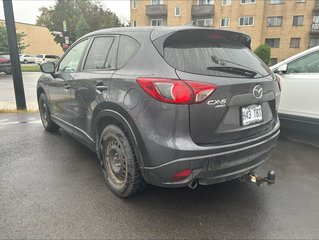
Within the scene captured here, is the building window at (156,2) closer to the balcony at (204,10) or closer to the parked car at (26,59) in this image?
the balcony at (204,10)

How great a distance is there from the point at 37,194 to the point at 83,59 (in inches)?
69.0

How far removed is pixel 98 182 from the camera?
3.36 metres

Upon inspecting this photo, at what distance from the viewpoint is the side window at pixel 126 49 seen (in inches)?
109

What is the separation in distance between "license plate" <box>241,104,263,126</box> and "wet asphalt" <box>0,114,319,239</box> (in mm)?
908

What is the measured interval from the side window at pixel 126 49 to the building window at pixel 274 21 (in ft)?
123

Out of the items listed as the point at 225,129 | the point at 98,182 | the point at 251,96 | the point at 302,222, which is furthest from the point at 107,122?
the point at 302,222

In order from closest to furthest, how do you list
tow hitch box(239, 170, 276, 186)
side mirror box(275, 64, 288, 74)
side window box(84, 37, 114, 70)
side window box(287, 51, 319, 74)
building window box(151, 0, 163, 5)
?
tow hitch box(239, 170, 276, 186) → side window box(84, 37, 114, 70) → side window box(287, 51, 319, 74) → side mirror box(275, 64, 288, 74) → building window box(151, 0, 163, 5)

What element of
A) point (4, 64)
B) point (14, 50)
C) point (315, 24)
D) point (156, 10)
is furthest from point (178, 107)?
point (315, 24)

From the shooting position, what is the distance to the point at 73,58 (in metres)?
4.03

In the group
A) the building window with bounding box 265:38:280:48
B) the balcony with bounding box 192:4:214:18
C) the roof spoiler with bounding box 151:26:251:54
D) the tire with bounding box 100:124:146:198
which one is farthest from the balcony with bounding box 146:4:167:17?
the tire with bounding box 100:124:146:198

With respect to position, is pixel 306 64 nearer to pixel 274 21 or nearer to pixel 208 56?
pixel 208 56

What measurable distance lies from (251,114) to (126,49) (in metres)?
1.42

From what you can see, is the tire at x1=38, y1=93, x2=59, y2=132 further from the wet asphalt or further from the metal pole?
the metal pole

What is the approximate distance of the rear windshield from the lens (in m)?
2.45
